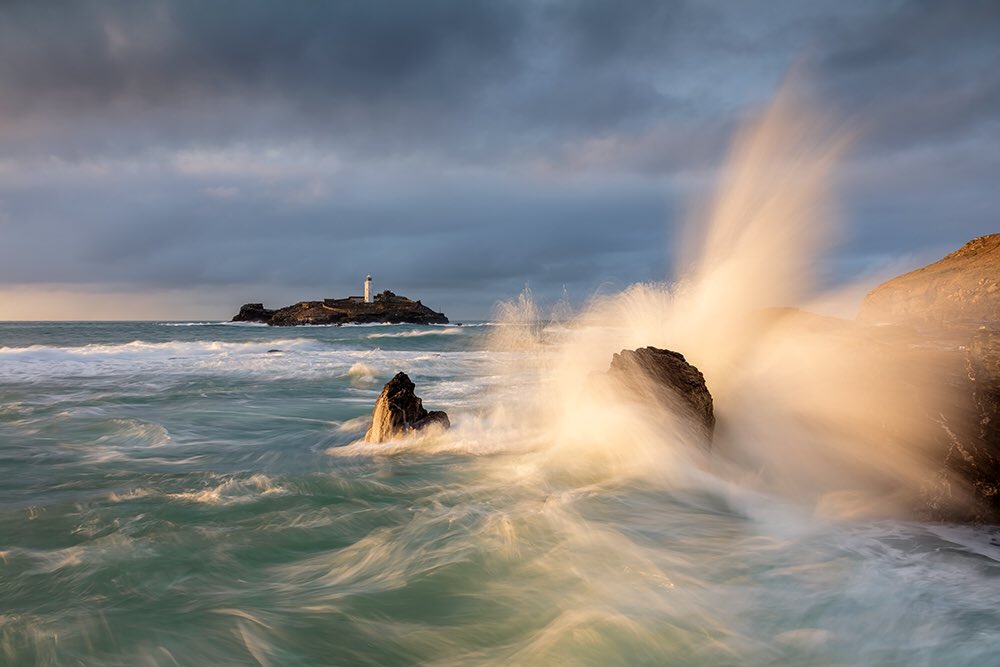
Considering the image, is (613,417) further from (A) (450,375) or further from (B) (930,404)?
(A) (450,375)

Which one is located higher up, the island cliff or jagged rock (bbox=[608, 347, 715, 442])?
the island cliff

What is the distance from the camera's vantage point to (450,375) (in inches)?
938

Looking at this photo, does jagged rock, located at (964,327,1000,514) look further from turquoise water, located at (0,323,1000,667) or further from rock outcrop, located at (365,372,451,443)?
rock outcrop, located at (365,372,451,443)

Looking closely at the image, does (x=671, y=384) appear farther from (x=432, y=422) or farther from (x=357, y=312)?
(x=357, y=312)

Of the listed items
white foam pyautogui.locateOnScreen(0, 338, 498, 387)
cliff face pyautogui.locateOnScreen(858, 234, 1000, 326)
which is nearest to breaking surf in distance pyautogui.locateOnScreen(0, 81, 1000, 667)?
cliff face pyautogui.locateOnScreen(858, 234, 1000, 326)

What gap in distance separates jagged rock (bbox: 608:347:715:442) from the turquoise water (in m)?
0.71

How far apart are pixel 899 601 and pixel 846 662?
0.99 m

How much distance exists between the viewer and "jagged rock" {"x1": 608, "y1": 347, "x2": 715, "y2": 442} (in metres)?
7.71

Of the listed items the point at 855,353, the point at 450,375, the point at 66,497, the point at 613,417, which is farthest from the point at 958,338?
the point at 450,375

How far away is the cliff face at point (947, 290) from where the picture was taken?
9847 millimetres

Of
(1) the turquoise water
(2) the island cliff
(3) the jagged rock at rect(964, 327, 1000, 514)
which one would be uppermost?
(2) the island cliff

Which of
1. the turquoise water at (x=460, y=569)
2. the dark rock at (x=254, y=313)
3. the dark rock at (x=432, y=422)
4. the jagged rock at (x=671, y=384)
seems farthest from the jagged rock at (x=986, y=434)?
the dark rock at (x=254, y=313)

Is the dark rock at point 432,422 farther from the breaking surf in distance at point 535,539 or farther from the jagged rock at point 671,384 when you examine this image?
the jagged rock at point 671,384

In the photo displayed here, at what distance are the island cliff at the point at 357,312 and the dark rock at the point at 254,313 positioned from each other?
19.4 ft
